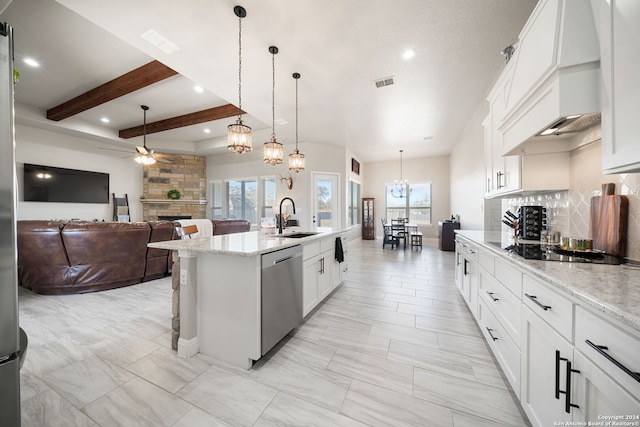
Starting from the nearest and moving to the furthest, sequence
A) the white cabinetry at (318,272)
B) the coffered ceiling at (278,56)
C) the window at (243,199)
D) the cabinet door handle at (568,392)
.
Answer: the cabinet door handle at (568,392) → the coffered ceiling at (278,56) → the white cabinetry at (318,272) → the window at (243,199)

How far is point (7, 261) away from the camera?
0.74 m

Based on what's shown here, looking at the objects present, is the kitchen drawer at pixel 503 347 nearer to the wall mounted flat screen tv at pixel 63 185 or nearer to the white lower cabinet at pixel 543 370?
the white lower cabinet at pixel 543 370

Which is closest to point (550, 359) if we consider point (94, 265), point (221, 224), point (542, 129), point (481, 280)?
point (481, 280)

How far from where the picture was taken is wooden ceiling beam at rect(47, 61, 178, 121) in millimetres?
3283

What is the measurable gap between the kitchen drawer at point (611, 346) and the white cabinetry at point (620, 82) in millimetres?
687

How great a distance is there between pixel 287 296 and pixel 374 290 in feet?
5.70

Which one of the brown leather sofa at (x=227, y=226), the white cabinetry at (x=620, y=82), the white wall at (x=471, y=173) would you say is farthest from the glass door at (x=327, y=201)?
the white cabinetry at (x=620, y=82)

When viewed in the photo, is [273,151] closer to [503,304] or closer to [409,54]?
[409,54]

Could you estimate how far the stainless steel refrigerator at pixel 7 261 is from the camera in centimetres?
73

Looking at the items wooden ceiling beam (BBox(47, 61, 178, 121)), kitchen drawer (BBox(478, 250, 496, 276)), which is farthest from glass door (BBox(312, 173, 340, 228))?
kitchen drawer (BBox(478, 250, 496, 276))

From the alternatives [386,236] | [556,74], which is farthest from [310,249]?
[386,236]

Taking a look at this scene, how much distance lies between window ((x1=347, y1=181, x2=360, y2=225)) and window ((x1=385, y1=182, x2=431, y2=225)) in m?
1.27

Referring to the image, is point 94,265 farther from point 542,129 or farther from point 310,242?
point 542,129

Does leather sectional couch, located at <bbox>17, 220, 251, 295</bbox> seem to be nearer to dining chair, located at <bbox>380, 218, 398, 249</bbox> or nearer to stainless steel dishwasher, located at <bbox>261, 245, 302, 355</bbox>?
stainless steel dishwasher, located at <bbox>261, 245, 302, 355</bbox>
